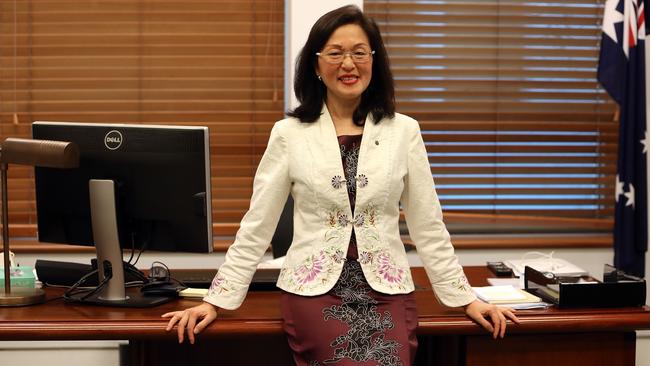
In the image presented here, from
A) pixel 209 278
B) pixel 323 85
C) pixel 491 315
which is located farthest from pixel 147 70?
pixel 491 315

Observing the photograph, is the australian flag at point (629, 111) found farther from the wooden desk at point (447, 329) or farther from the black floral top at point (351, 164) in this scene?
the black floral top at point (351, 164)

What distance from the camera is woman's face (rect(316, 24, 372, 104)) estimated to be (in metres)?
1.85

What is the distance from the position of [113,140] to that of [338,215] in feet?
2.10

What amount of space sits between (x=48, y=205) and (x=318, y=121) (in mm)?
803

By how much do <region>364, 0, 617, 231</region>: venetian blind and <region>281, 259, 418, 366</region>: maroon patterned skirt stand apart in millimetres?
1984

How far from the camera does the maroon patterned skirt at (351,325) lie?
1725mm

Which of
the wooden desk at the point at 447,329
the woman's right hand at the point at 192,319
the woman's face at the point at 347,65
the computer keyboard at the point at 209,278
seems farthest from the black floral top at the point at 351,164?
the computer keyboard at the point at 209,278

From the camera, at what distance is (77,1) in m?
3.58

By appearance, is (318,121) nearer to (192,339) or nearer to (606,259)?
(192,339)

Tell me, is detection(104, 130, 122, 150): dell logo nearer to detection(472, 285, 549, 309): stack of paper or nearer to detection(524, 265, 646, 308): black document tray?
detection(472, 285, 549, 309): stack of paper

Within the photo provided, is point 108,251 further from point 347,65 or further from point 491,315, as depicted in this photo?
point 491,315

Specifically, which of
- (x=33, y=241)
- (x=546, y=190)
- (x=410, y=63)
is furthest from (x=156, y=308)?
(x=546, y=190)

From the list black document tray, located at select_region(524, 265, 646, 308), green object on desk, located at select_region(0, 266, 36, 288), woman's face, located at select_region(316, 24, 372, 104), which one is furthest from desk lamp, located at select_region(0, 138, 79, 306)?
black document tray, located at select_region(524, 265, 646, 308)

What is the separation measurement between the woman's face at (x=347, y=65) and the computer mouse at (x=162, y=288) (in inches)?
27.4
